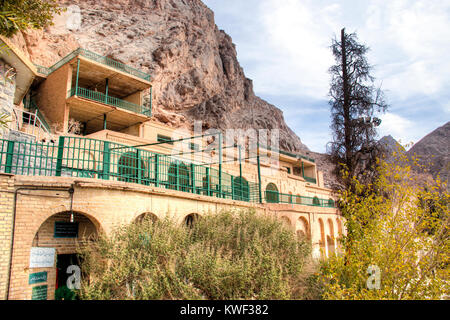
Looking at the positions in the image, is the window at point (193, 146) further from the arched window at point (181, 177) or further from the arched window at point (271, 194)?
the arched window at point (181, 177)

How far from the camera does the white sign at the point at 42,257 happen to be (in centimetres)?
752

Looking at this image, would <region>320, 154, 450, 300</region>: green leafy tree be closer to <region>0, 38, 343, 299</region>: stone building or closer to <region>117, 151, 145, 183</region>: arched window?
<region>0, 38, 343, 299</region>: stone building

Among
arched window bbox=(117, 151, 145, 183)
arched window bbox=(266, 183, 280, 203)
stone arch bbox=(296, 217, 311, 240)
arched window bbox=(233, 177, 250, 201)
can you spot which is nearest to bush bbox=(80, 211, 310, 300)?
arched window bbox=(117, 151, 145, 183)

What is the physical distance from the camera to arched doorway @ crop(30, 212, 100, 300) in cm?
784

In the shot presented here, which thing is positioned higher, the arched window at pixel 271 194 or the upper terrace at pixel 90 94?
the upper terrace at pixel 90 94

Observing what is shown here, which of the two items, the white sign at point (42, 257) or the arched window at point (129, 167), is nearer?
the white sign at point (42, 257)

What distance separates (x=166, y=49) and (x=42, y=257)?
93.4 feet

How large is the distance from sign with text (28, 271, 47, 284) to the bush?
1.13 metres

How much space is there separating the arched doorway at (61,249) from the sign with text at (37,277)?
24 mm

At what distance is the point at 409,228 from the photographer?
24.1 feet

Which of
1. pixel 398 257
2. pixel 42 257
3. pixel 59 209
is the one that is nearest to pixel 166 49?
pixel 59 209

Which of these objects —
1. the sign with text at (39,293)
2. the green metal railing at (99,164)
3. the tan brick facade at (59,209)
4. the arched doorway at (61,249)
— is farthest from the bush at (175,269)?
the green metal railing at (99,164)
